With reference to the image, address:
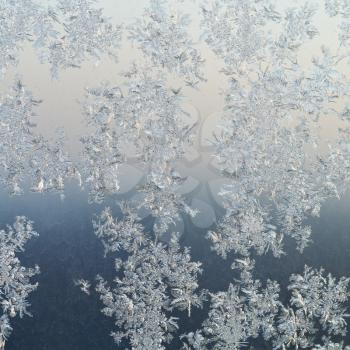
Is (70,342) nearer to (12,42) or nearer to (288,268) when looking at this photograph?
(288,268)

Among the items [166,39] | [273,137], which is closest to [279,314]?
A: [273,137]

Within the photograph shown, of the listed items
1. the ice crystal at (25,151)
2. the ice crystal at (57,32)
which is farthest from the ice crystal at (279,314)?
the ice crystal at (57,32)

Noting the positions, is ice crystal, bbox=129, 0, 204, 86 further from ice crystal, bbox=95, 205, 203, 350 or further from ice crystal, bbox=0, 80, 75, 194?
ice crystal, bbox=95, 205, 203, 350

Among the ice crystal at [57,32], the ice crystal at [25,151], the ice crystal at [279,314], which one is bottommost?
the ice crystal at [279,314]

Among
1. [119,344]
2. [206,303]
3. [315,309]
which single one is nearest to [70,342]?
[119,344]

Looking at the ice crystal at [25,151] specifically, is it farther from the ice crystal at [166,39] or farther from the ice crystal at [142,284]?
the ice crystal at [166,39]

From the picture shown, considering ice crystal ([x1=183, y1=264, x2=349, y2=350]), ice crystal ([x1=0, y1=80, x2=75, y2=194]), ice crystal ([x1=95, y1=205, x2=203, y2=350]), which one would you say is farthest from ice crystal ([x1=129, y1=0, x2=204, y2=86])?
ice crystal ([x1=183, y1=264, x2=349, y2=350])

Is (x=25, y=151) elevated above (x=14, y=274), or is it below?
above

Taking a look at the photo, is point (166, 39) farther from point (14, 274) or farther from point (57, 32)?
point (14, 274)
